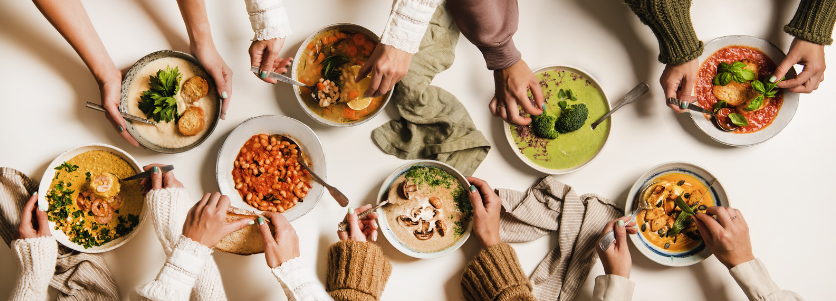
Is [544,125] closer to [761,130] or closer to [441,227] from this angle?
[441,227]

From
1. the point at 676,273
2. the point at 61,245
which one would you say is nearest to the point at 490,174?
the point at 676,273

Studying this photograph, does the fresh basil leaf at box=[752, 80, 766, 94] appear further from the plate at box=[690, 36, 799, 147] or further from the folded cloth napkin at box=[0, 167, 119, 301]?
the folded cloth napkin at box=[0, 167, 119, 301]

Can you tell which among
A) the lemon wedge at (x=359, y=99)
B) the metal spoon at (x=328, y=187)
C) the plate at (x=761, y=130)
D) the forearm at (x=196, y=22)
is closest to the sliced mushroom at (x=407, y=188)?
the metal spoon at (x=328, y=187)

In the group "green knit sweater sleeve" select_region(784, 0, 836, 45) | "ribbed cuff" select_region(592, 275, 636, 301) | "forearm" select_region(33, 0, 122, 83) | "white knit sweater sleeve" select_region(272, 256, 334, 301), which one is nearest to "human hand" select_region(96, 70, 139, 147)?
"forearm" select_region(33, 0, 122, 83)

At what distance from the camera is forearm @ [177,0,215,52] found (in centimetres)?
180

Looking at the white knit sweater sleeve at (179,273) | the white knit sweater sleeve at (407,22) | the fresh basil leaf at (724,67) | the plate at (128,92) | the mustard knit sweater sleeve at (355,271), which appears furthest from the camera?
the fresh basil leaf at (724,67)

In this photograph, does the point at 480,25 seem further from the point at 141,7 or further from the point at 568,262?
the point at 141,7

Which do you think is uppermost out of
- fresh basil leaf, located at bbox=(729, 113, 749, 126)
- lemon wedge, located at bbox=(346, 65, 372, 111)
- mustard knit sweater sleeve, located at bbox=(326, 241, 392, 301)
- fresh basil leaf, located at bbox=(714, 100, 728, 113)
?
lemon wedge, located at bbox=(346, 65, 372, 111)

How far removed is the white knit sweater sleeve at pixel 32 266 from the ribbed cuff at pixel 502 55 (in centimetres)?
215

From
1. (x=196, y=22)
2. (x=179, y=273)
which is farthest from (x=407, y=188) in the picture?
(x=196, y=22)

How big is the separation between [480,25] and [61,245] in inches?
86.0

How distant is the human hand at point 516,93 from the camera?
1856 mm

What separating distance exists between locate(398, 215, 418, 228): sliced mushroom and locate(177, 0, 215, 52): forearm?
47.9 inches

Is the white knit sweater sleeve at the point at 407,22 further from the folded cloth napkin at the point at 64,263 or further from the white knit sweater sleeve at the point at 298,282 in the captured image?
the folded cloth napkin at the point at 64,263
